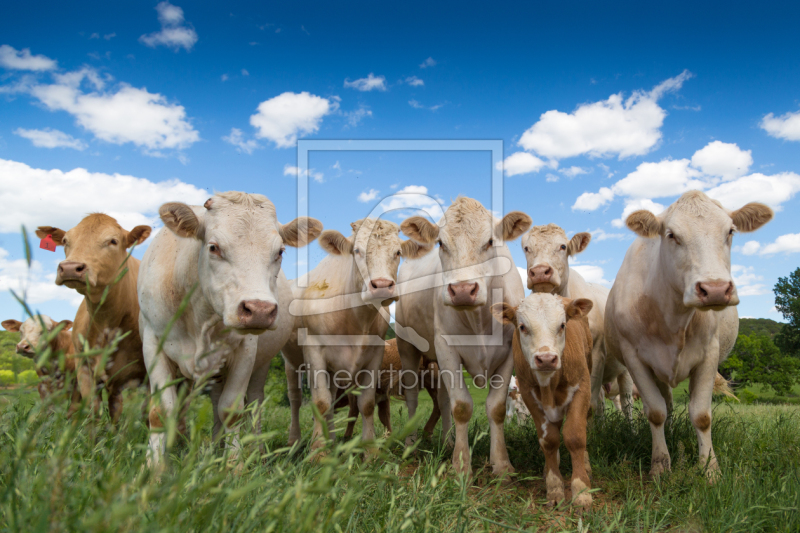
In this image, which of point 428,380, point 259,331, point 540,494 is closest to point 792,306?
point 428,380

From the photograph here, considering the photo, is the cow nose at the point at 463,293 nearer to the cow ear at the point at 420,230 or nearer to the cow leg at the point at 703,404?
the cow ear at the point at 420,230

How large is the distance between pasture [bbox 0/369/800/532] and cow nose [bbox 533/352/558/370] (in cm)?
89

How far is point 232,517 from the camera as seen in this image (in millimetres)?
2090

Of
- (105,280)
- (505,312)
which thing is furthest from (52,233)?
(505,312)

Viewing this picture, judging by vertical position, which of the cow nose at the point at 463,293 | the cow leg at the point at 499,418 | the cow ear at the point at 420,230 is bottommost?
the cow leg at the point at 499,418

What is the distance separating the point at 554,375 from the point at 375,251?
2.25m

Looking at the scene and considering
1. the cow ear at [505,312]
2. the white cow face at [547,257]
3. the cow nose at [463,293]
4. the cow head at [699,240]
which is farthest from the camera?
the white cow face at [547,257]

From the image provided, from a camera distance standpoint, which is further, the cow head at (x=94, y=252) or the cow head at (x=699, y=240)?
the cow head at (x=94, y=252)

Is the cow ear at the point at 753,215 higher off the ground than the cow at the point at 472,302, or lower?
higher

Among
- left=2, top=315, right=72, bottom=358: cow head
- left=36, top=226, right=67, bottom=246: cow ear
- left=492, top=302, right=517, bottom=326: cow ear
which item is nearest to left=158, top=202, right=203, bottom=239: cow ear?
left=492, top=302, right=517, bottom=326: cow ear

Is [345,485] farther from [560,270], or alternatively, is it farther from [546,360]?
[560,270]

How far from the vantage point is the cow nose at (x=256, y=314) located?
367 cm

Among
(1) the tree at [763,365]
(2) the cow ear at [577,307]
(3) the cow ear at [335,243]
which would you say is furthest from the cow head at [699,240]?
(1) the tree at [763,365]

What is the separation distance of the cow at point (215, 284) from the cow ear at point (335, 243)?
0.99 m
